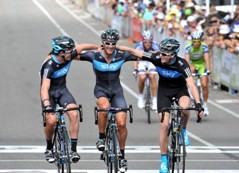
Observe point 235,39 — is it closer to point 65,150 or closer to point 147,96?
point 147,96

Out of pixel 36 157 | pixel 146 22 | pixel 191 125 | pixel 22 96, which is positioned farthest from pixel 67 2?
pixel 36 157

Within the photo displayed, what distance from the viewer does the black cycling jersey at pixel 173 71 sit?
14641mm

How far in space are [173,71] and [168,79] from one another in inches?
7.8

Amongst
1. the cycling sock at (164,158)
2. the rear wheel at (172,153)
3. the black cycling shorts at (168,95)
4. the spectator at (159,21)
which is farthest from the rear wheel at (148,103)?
the spectator at (159,21)

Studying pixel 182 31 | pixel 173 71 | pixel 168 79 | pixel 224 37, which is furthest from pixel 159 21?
pixel 173 71

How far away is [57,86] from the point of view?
1446 cm

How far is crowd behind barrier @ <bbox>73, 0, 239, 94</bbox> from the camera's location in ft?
89.0

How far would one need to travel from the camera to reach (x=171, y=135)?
47.1 ft

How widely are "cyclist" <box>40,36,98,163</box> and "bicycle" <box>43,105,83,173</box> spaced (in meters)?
0.12

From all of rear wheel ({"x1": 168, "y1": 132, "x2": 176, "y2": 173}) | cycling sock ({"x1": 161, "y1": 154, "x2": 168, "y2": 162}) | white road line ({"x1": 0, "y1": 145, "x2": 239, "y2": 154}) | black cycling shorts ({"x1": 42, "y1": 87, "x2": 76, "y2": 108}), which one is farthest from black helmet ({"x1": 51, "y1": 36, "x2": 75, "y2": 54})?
white road line ({"x1": 0, "y1": 145, "x2": 239, "y2": 154})

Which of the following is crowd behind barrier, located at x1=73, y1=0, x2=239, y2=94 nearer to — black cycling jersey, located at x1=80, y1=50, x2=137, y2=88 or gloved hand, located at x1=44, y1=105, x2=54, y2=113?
black cycling jersey, located at x1=80, y1=50, x2=137, y2=88

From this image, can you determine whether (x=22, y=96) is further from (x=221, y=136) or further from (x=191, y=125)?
(x=221, y=136)

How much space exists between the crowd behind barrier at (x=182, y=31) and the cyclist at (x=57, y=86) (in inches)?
495

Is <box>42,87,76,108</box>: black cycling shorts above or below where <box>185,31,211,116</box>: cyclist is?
above
